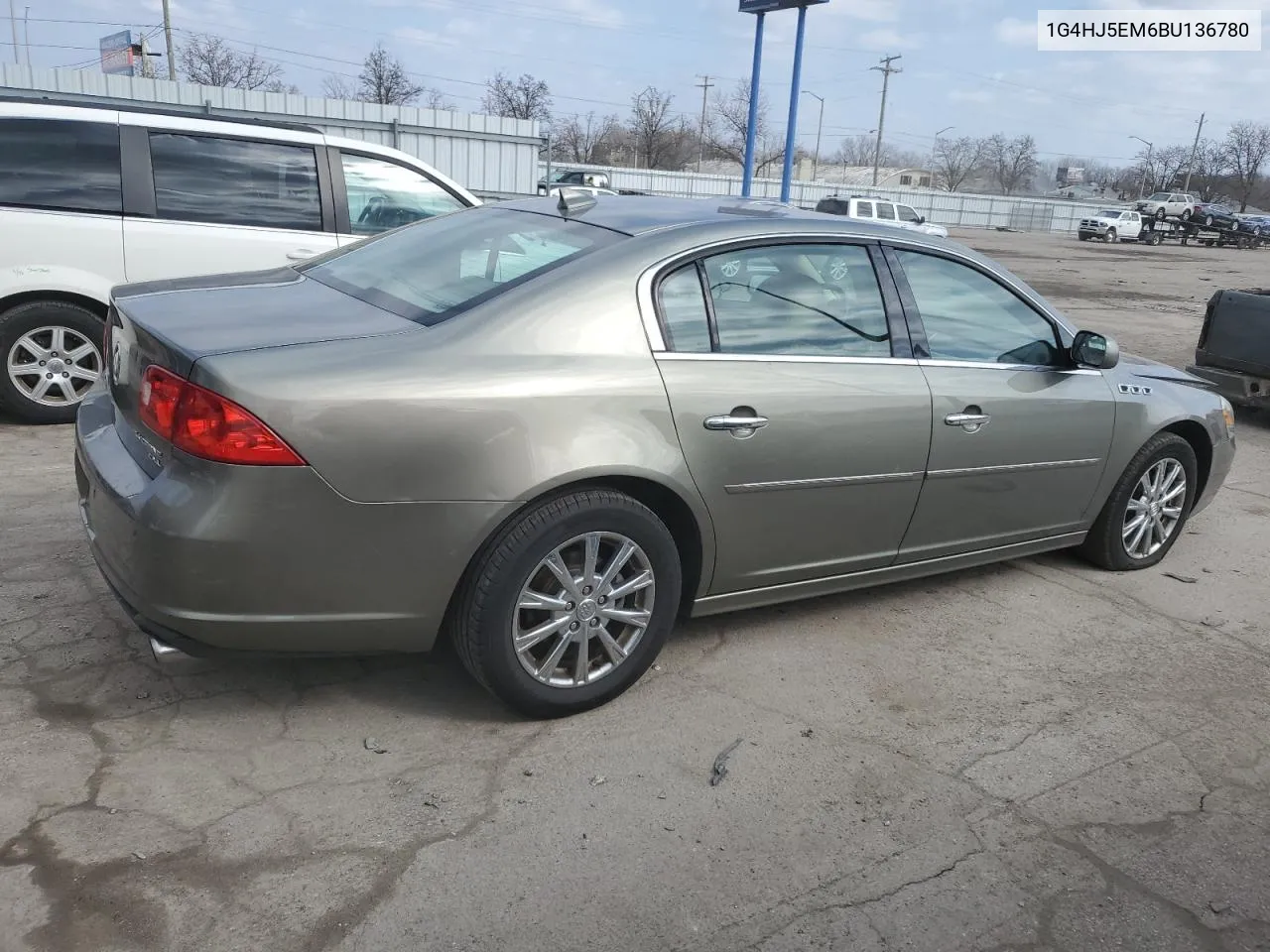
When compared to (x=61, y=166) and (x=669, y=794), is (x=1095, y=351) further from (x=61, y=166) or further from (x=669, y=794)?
(x=61, y=166)

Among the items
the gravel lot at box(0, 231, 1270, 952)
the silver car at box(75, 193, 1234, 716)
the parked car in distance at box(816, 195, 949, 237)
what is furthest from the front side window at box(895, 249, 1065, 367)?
the parked car in distance at box(816, 195, 949, 237)

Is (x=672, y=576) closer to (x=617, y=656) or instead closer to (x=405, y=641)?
(x=617, y=656)

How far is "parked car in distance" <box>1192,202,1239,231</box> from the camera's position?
162ft

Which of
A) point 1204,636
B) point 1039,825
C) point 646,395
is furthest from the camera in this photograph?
point 1204,636

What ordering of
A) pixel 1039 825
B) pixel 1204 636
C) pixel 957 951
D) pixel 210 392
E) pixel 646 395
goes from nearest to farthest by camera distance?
1. pixel 957 951
2. pixel 210 392
3. pixel 1039 825
4. pixel 646 395
5. pixel 1204 636

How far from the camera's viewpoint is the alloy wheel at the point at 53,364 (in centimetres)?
598

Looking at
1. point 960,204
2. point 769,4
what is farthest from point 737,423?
point 960,204

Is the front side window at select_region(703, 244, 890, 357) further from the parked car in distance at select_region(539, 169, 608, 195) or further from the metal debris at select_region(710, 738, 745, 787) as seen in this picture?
the parked car in distance at select_region(539, 169, 608, 195)

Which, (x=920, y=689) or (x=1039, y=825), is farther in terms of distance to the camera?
(x=920, y=689)

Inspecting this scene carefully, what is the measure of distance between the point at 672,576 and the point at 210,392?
1.46 m

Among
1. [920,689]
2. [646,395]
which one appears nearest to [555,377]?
[646,395]

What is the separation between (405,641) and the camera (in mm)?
2969

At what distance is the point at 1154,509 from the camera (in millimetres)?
4922

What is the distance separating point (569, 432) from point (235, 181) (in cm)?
444
